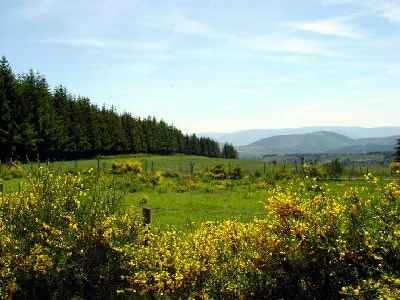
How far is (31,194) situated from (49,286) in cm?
197

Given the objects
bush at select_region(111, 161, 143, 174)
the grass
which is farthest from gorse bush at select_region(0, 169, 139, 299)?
bush at select_region(111, 161, 143, 174)

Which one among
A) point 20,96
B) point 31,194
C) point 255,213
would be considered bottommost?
point 255,213

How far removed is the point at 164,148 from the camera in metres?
139

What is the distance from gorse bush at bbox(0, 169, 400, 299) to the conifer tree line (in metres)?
40.9

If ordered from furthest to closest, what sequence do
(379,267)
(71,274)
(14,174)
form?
(14,174) < (71,274) < (379,267)

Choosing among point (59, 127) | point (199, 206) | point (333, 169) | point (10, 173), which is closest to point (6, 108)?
point (59, 127)

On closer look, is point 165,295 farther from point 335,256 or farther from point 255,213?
point 255,213

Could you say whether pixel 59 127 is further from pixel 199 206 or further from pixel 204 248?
pixel 204 248

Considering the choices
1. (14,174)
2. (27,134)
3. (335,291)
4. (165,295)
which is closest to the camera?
(335,291)

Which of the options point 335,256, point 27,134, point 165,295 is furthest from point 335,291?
point 27,134

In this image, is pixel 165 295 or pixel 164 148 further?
pixel 164 148

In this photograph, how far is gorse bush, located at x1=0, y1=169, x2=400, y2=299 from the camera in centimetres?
809

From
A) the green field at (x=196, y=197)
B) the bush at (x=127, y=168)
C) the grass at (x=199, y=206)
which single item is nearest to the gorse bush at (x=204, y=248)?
the green field at (x=196, y=197)

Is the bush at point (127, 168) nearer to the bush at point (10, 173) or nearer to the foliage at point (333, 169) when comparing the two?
the bush at point (10, 173)
